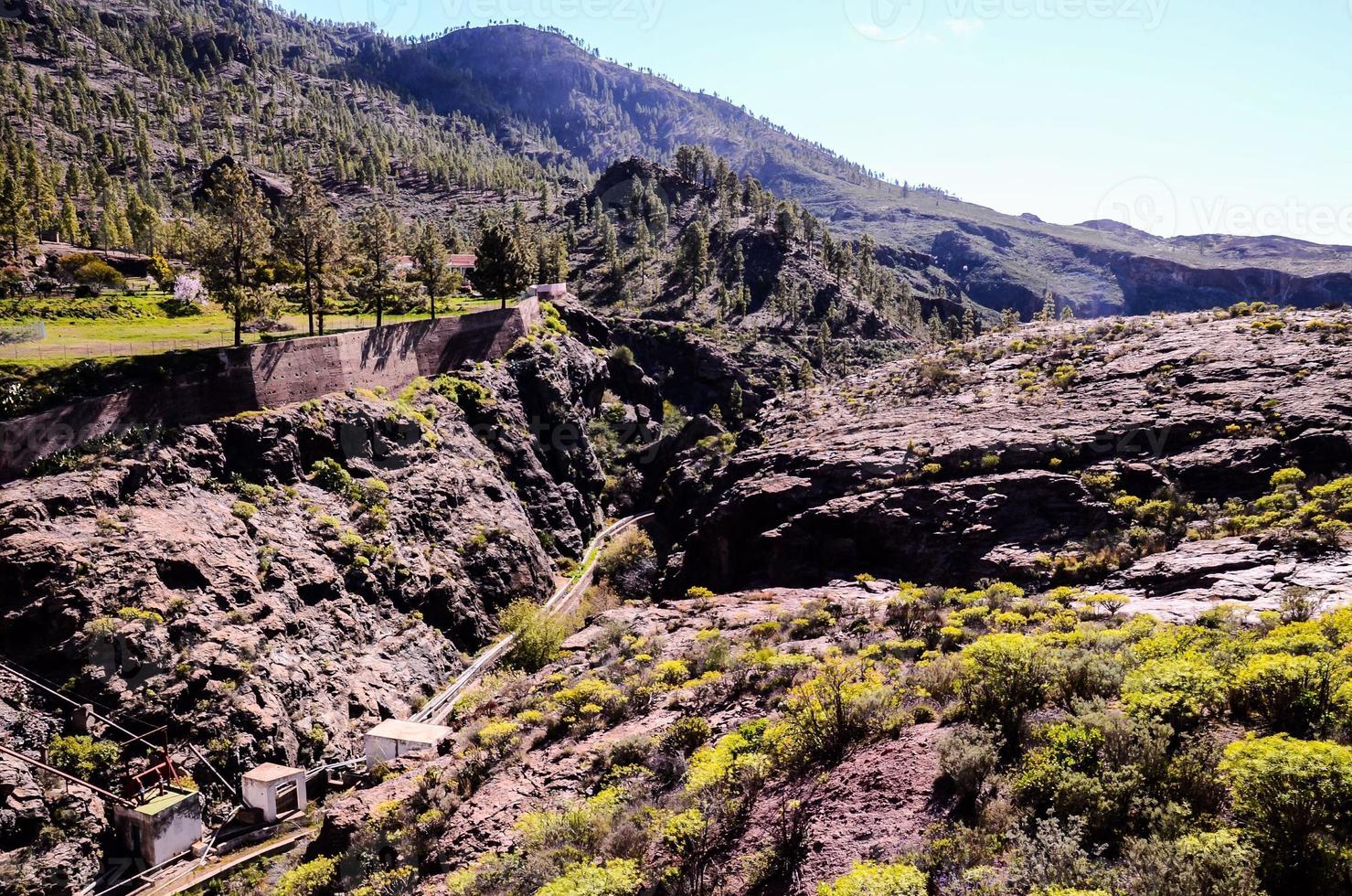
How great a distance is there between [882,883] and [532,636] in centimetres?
2727

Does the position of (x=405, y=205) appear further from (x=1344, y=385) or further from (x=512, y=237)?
(x=1344, y=385)

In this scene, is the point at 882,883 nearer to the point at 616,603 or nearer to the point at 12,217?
the point at 616,603

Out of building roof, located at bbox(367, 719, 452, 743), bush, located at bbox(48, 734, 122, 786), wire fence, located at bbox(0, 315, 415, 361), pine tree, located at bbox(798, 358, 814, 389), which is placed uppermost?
wire fence, located at bbox(0, 315, 415, 361)

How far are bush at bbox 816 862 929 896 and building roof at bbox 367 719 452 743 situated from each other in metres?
19.6

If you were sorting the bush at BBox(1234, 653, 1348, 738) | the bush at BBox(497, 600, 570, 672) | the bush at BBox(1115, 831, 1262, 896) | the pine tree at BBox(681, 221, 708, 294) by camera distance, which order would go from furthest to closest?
the pine tree at BBox(681, 221, 708, 294) → the bush at BBox(497, 600, 570, 672) → the bush at BBox(1234, 653, 1348, 738) → the bush at BBox(1115, 831, 1262, 896)

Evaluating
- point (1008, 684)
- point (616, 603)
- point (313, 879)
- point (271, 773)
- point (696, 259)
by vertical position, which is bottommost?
point (616, 603)

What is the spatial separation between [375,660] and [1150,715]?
29562 millimetres

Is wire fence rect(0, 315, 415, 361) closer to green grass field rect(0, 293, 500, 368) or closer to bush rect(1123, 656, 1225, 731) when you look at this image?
green grass field rect(0, 293, 500, 368)

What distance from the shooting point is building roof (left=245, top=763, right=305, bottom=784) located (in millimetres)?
22781

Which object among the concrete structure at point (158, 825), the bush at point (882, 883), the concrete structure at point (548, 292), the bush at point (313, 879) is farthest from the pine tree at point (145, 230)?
the bush at point (882, 883)

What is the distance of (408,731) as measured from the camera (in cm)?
2531

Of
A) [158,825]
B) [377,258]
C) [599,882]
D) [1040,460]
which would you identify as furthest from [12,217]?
[1040,460]

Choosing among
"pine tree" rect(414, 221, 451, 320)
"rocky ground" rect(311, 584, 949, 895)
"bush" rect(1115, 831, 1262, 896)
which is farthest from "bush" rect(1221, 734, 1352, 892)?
"pine tree" rect(414, 221, 451, 320)

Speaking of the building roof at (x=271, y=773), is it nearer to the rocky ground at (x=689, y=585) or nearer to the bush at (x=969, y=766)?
the rocky ground at (x=689, y=585)
